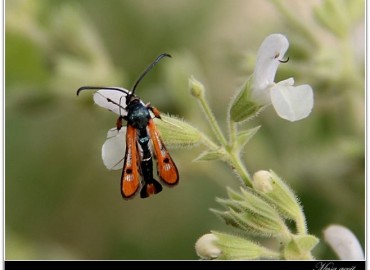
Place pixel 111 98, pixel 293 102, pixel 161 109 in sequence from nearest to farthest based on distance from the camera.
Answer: pixel 293 102
pixel 111 98
pixel 161 109

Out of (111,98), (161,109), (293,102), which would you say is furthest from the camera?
(161,109)

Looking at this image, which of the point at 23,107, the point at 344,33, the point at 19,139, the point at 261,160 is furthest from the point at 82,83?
the point at 344,33

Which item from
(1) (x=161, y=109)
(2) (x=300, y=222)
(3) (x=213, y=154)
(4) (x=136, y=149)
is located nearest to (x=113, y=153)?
(4) (x=136, y=149)

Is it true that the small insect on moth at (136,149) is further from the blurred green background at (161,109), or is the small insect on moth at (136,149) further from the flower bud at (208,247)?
the blurred green background at (161,109)

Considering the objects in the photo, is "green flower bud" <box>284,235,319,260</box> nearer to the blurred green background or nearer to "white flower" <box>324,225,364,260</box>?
"white flower" <box>324,225,364,260</box>

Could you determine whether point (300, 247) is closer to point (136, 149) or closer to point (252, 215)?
point (252, 215)
